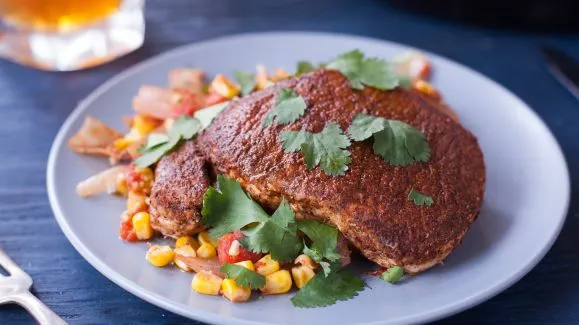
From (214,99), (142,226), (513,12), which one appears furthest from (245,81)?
(513,12)

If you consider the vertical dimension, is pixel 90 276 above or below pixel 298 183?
below

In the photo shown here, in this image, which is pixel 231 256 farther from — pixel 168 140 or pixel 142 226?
pixel 168 140

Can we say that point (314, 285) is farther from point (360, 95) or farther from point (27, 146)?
point (27, 146)

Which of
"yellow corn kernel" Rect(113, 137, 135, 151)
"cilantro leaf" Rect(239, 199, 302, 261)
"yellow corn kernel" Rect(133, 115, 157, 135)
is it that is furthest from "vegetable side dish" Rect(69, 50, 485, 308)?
"yellow corn kernel" Rect(133, 115, 157, 135)

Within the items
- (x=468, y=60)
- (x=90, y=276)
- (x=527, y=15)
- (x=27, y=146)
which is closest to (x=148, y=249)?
(x=90, y=276)

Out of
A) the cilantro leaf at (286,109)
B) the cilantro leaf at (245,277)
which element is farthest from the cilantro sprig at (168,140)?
the cilantro leaf at (245,277)

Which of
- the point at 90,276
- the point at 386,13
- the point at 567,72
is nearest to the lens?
the point at 90,276

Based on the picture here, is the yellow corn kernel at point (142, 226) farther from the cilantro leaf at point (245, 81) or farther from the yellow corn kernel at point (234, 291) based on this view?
the cilantro leaf at point (245, 81)
